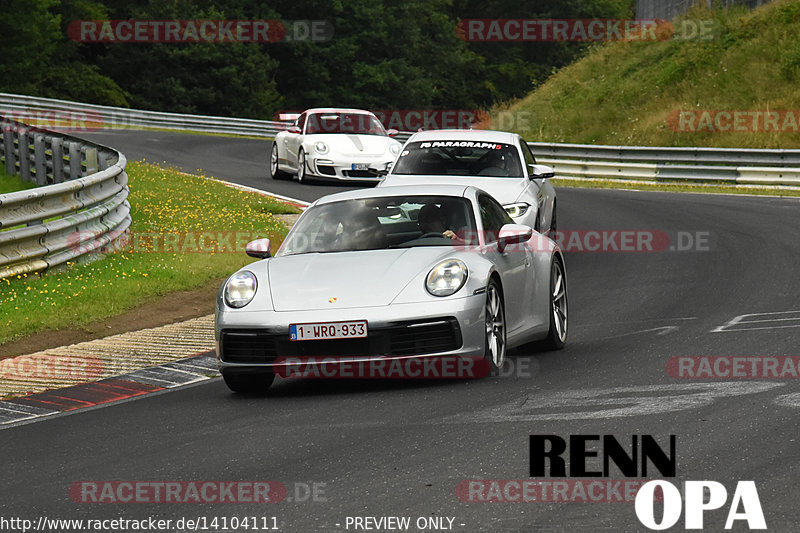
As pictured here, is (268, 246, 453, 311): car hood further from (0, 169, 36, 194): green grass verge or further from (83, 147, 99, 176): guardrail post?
(0, 169, 36, 194): green grass verge

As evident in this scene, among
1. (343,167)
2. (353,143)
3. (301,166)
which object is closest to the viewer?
(343,167)

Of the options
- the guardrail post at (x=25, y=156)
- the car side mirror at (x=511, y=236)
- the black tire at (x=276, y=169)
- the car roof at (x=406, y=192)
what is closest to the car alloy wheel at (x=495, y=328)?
the car side mirror at (x=511, y=236)

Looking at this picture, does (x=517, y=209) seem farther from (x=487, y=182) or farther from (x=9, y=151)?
(x=9, y=151)

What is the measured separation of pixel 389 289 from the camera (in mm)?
8367

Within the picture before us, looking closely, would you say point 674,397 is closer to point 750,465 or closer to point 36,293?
point 750,465

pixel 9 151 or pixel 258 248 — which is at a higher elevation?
pixel 258 248

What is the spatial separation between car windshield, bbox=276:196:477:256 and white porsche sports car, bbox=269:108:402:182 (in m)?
14.7

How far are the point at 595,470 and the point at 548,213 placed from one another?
1042 cm

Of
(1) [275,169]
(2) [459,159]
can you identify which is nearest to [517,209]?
(2) [459,159]

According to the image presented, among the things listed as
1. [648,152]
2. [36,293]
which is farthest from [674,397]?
[648,152]

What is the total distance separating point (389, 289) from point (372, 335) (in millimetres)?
361

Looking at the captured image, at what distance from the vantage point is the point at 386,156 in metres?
24.7

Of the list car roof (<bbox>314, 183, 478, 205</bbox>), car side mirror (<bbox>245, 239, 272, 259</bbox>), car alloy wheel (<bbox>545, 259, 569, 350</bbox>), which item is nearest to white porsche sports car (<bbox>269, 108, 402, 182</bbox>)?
car alloy wheel (<bbox>545, 259, 569, 350</bbox>)

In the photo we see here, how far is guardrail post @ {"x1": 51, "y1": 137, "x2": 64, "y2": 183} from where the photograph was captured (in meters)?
21.7
